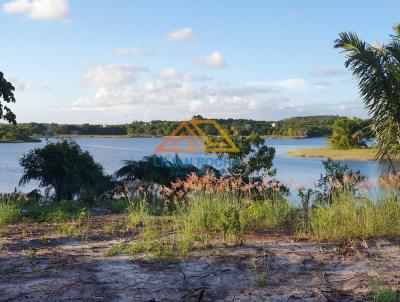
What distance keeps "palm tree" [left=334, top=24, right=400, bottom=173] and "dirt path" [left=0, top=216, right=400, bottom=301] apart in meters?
3.75

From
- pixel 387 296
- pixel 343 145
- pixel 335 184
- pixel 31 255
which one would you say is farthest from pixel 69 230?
pixel 343 145

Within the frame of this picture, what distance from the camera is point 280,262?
511cm

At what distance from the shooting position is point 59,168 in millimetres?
13961

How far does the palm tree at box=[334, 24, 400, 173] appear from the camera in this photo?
9.23m

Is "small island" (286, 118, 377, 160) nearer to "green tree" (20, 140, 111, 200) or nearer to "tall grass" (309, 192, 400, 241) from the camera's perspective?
"green tree" (20, 140, 111, 200)

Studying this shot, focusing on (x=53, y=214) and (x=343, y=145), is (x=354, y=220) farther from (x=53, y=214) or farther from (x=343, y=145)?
(x=343, y=145)

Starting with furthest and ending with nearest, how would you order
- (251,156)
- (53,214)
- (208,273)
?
1. (251,156)
2. (53,214)
3. (208,273)

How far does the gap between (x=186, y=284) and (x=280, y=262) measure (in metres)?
1.16

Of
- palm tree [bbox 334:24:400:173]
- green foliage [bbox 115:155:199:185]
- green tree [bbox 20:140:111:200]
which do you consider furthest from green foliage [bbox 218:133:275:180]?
palm tree [bbox 334:24:400:173]

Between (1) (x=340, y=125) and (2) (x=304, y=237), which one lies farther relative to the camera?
(1) (x=340, y=125)

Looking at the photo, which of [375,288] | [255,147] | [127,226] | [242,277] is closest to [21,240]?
[127,226]

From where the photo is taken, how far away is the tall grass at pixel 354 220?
20.4ft

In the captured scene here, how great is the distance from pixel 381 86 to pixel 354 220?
12.4ft

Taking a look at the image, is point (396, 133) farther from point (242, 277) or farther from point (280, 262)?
point (242, 277)
